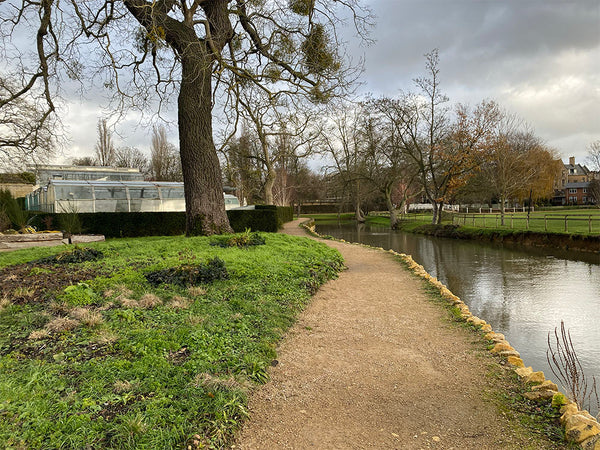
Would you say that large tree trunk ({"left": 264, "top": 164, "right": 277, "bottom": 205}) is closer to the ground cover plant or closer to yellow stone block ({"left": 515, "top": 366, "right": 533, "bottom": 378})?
the ground cover plant

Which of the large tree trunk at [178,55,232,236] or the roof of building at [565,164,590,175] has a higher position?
the roof of building at [565,164,590,175]

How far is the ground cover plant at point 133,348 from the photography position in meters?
2.19

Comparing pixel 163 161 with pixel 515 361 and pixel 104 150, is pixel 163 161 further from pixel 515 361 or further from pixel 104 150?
pixel 515 361

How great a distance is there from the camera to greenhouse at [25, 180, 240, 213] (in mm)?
15758

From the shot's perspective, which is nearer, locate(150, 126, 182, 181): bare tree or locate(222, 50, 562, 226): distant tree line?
locate(222, 50, 562, 226): distant tree line

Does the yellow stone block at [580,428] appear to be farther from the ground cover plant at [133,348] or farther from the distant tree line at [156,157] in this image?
the distant tree line at [156,157]

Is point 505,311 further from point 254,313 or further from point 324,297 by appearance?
point 254,313

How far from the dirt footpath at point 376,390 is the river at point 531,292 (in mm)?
1394

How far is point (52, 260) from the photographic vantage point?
671cm

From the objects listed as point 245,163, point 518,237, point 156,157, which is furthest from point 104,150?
point 518,237

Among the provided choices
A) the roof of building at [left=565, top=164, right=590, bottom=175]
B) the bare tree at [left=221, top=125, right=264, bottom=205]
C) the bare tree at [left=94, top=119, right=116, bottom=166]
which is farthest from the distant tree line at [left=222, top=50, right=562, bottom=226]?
the roof of building at [left=565, top=164, right=590, bottom=175]

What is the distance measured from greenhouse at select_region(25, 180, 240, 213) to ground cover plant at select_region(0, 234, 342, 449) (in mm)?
10373

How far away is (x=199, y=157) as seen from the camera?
9430mm

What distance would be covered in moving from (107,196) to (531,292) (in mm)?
16375
